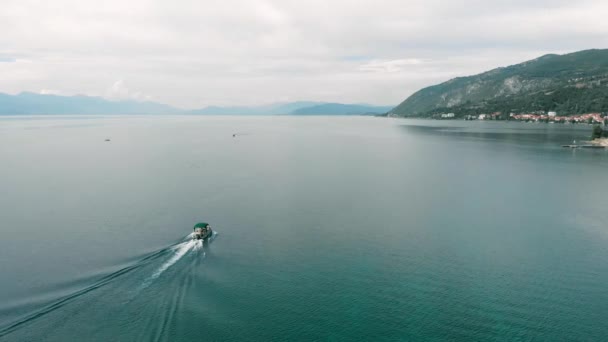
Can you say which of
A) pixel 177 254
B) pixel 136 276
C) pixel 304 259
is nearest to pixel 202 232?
pixel 177 254

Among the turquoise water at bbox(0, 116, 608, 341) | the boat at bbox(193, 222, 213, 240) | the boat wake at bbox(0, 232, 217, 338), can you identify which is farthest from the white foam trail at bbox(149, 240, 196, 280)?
the boat at bbox(193, 222, 213, 240)

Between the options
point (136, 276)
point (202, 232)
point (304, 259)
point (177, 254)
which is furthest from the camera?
point (202, 232)

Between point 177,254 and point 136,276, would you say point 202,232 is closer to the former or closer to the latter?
point 177,254

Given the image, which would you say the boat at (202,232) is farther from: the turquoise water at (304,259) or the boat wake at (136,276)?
the turquoise water at (304,259)

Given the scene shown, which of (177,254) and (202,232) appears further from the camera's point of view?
(202,232)

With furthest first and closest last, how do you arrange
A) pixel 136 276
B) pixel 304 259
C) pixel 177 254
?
pixel 177 254 → pixel 304 259 → pixel 136 276

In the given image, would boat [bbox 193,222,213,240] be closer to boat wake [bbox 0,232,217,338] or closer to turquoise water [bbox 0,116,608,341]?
boat wake [bbox 0,232,217,338]

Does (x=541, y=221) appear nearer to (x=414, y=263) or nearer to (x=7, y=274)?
(x=414, y=263)

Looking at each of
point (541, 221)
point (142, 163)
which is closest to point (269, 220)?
point (541, 221)
